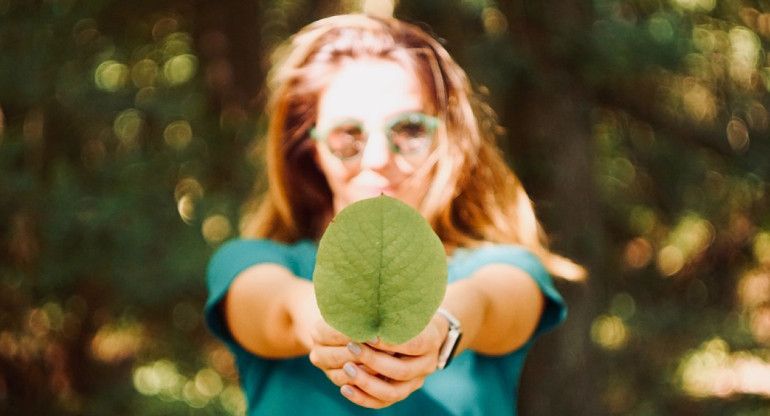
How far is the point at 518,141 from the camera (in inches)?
102

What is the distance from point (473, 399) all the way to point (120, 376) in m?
2.17

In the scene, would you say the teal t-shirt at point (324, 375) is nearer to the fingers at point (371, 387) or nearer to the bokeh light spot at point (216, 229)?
the fingers at point (371, 387)

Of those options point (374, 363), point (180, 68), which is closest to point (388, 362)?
point (374, 363)

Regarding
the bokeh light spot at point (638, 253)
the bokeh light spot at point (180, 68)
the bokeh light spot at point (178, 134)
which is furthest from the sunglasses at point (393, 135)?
the bokeh light spot at point (638, 253)

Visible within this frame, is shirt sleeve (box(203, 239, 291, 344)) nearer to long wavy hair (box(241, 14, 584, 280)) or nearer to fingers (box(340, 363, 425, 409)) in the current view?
long wavy hair (box(241, 14, 584, 280))

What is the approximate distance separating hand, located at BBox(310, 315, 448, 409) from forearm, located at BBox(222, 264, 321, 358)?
7.0 inches

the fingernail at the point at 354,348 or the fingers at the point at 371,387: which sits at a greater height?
the fingernail at the point at 354,348

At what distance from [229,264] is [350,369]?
0.42 metres

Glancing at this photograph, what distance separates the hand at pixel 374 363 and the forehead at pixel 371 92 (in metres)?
0.38

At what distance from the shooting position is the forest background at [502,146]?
97.1 inches

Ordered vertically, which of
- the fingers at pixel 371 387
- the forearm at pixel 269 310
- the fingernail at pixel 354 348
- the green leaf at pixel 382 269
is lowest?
the forearm at pixel 269 310

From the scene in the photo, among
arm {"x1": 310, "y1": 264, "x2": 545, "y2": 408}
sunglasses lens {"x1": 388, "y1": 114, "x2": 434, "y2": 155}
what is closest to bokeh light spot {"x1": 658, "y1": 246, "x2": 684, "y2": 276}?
arm {"x1": 310, "y1": 264, "x2": 545, "y2": 408}

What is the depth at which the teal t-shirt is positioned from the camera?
1.04 meters

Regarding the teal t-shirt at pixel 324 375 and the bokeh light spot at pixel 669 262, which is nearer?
the teal t-shirt at pixel 324 375
